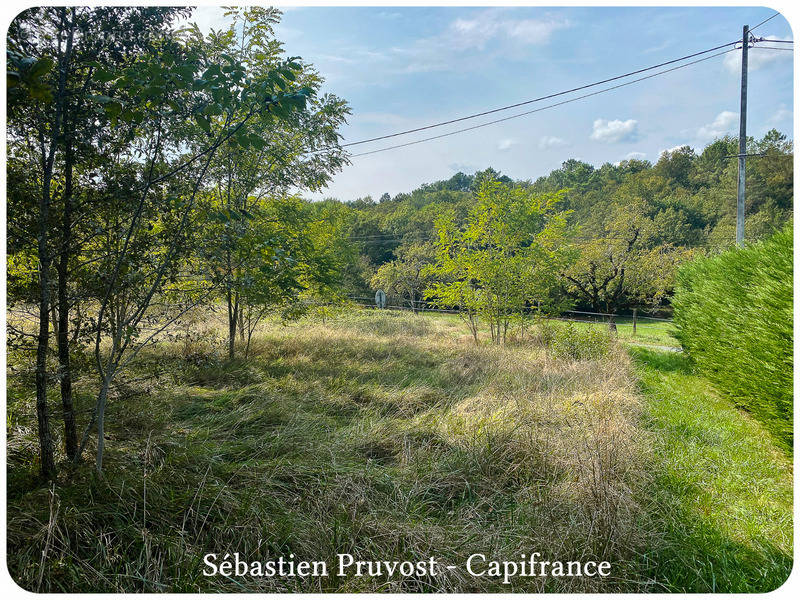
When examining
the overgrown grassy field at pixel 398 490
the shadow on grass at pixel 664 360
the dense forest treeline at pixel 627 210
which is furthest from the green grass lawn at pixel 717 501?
the dense forest treeline at pixel 627 210

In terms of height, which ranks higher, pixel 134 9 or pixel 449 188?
pixel 449 188

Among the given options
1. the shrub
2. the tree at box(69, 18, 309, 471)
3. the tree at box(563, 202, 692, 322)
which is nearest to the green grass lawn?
the shrub

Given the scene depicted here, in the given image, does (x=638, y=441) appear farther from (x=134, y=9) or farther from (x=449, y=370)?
(x=134, y=9)

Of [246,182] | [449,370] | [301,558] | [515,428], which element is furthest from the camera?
[449,370]

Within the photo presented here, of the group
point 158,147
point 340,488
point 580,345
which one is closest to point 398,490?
point 340,488

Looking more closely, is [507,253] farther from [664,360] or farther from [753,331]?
[753,331]

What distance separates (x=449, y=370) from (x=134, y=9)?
16.4 ft

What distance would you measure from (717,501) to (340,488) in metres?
2.41

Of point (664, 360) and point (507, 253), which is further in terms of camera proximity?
point (507, 253)

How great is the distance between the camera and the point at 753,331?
12.8 feet

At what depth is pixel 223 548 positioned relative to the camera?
80.5 inches

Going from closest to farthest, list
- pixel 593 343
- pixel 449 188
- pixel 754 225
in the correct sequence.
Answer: pixel 593 343 < pixel 754 225 < pixel 449 188

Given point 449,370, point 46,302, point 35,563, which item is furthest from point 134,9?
point 449,370

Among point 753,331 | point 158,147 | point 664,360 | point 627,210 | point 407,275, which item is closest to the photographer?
point 158,147
